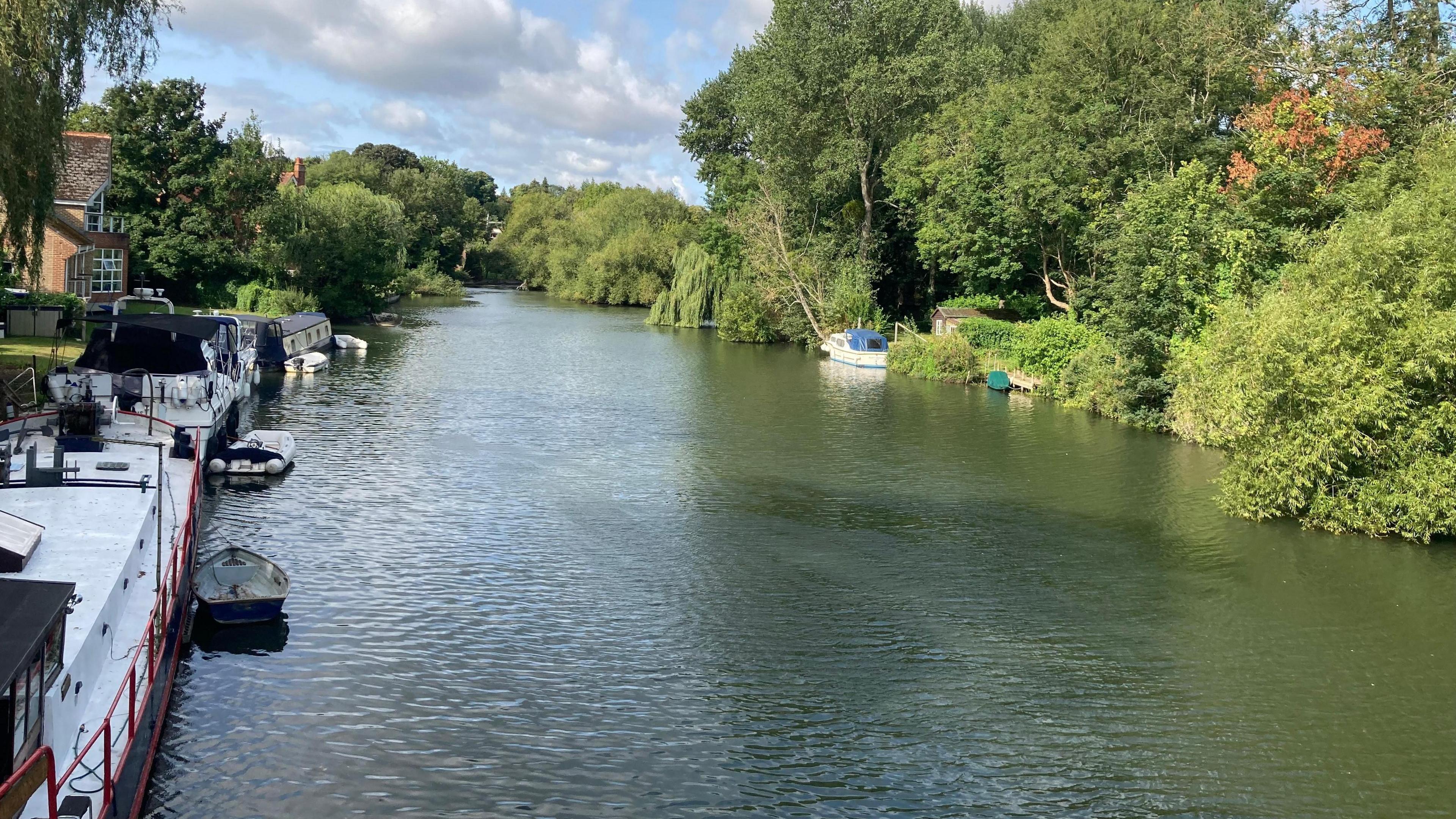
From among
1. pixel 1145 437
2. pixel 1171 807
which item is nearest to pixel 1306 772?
pixel 1171 807

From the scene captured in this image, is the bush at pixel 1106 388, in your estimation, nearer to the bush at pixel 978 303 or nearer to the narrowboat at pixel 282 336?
the bush at pixel 978 303

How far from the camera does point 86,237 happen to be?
56.2 m

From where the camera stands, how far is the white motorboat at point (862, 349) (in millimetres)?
62094

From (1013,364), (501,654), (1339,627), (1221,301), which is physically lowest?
(501,654)

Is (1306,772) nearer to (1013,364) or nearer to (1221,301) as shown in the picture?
(1221,301)

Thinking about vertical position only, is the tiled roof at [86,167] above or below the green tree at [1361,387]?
above

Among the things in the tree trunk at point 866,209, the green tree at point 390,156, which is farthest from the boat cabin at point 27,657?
the green tree at point 390,156

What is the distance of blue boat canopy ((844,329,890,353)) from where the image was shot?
62.8 metres

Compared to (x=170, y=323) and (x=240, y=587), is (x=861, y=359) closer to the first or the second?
(x=170, y=323)

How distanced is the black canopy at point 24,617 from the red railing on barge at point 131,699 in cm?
93

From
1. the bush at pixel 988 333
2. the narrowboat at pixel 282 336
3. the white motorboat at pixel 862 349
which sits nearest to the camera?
the narrowboat at pixel 282 336

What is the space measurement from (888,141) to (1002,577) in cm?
4901

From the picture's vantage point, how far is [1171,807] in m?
14.5

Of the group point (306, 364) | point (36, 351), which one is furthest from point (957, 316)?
point (36, 351)
